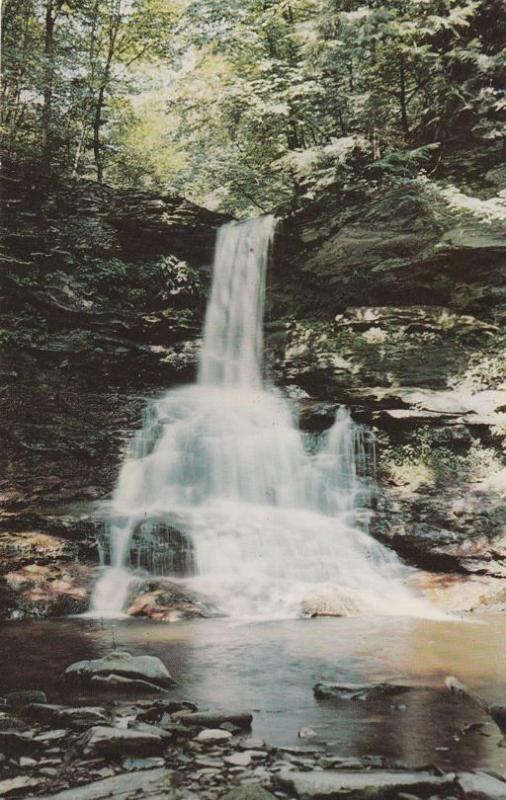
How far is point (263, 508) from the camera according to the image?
9.59m

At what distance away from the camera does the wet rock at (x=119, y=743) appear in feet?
9.26

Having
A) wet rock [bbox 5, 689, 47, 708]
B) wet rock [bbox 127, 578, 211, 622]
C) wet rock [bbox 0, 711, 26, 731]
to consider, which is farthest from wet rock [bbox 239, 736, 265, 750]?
wet rock [bbox 127, 578, 211, 622]

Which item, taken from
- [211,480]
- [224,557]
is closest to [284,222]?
[211,480]

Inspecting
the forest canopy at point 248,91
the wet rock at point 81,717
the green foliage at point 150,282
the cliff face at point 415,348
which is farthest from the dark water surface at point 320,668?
the forest canopy at point 248,91

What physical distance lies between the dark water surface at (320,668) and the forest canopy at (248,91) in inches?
387

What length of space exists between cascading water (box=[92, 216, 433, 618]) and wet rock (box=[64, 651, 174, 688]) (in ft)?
9.59

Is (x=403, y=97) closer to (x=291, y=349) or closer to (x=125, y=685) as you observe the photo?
(x=291, y=349)

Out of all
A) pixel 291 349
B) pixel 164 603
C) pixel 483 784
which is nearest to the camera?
pixel 483 784

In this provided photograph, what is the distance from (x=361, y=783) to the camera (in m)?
2.43

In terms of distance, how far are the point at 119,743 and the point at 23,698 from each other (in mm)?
1212

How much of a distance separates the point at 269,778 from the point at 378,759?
555 millimetres

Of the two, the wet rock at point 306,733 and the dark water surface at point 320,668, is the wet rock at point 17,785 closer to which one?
the dark water surface at point 320,668

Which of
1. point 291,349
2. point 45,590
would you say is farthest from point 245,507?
point 291,349

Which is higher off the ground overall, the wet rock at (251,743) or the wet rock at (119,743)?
the wet rock at (119,743)
